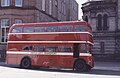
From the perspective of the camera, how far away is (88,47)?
26078 millimetres

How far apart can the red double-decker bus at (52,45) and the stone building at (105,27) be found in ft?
55.4

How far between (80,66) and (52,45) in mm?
3147

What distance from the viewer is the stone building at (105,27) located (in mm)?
43656

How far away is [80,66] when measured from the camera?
26219 mm

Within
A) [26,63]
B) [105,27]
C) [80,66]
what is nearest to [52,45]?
[80,66]

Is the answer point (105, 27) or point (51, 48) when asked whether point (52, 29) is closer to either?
point (51, 48)

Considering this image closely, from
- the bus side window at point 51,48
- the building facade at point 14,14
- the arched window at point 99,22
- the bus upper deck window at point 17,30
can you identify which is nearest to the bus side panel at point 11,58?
the bus upper deck window at point 17,30

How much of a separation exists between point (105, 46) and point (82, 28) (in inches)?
745

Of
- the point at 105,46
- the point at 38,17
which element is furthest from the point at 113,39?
the point at 38,17

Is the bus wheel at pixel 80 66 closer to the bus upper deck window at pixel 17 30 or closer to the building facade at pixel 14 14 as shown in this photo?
the bus upper deck window at pixel 17 30

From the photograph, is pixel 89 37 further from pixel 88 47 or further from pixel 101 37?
pixel 101 37

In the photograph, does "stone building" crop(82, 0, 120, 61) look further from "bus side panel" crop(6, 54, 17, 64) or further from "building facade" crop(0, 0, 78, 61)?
"bus side panel" crop(6, 54, 17, 64)

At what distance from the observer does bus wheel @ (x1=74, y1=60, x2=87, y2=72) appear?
2609 cm

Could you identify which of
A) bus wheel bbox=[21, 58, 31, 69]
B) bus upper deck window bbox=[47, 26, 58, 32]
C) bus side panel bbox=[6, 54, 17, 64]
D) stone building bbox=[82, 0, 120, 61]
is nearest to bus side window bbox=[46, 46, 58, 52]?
bus upper deck window bbox=[47, 26, 58, 32]
